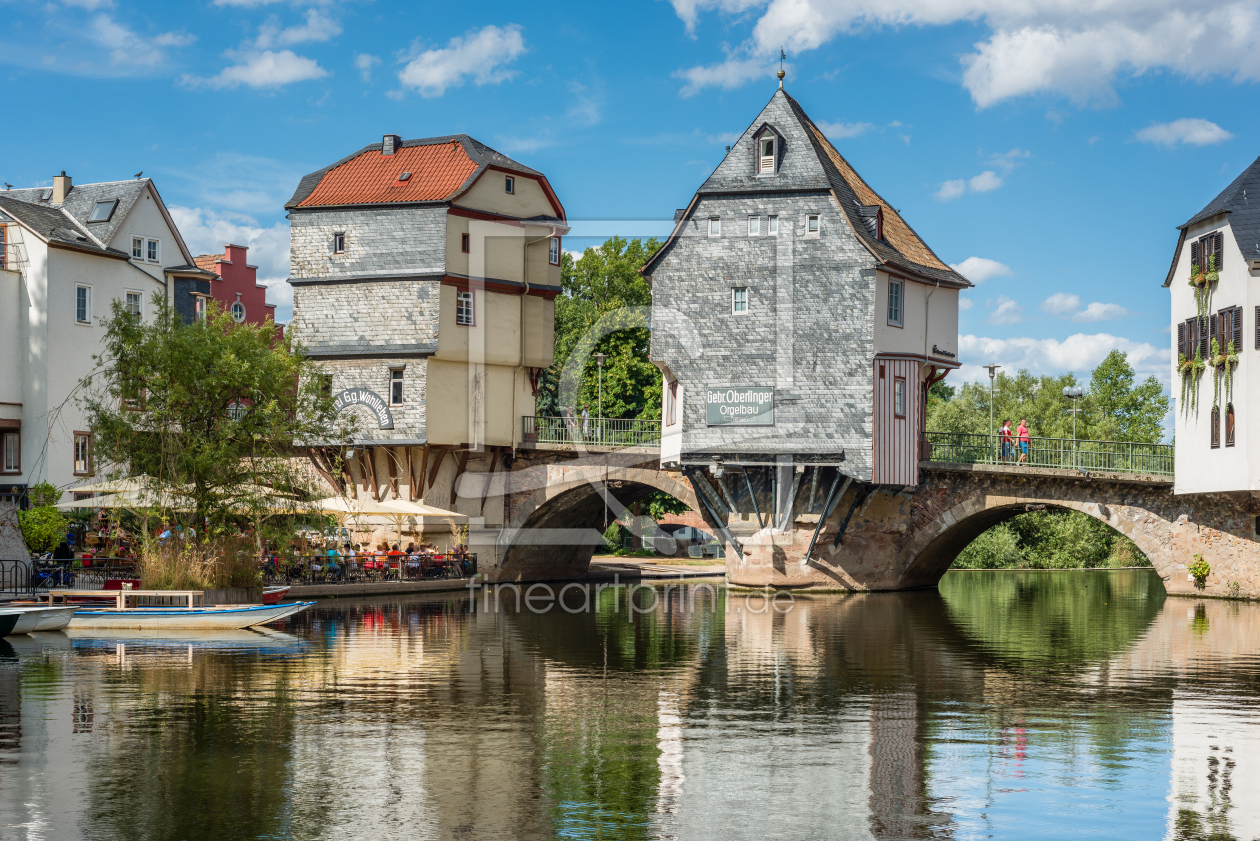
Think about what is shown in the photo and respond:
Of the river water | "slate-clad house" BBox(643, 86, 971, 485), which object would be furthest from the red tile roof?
the river water

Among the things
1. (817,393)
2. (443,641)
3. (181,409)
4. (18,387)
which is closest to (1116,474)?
(817,393)

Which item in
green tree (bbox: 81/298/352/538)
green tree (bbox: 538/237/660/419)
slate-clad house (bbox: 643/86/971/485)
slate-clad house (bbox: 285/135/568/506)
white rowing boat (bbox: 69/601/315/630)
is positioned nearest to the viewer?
white rowing boat (bbox: 69/601/315/630)

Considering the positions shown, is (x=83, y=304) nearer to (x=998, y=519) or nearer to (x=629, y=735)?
(x=998, y=519)

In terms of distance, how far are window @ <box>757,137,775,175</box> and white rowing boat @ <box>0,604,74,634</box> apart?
26.5 meters

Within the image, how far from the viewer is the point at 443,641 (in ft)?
98.1

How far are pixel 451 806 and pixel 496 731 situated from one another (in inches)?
169

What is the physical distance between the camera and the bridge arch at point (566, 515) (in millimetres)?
51781

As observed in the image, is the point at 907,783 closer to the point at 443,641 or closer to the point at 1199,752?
the point at 1199,752

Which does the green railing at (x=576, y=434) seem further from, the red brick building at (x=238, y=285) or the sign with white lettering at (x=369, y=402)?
the red brick building at (x=238, y=285)

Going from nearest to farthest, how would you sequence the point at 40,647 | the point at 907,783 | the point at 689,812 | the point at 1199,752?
1. the point at 689,812
2. the point at 907,783
3. the point at 1199,752
4. the point at 40,647

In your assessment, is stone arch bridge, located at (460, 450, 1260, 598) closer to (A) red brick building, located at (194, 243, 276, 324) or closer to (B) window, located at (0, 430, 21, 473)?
(B) window, located at (0, 430, 21, 473)

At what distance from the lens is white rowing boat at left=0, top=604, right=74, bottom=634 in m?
28.8

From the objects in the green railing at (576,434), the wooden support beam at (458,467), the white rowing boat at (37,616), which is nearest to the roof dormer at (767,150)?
the green railing at (576,434)

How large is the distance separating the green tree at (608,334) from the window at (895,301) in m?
19.9
